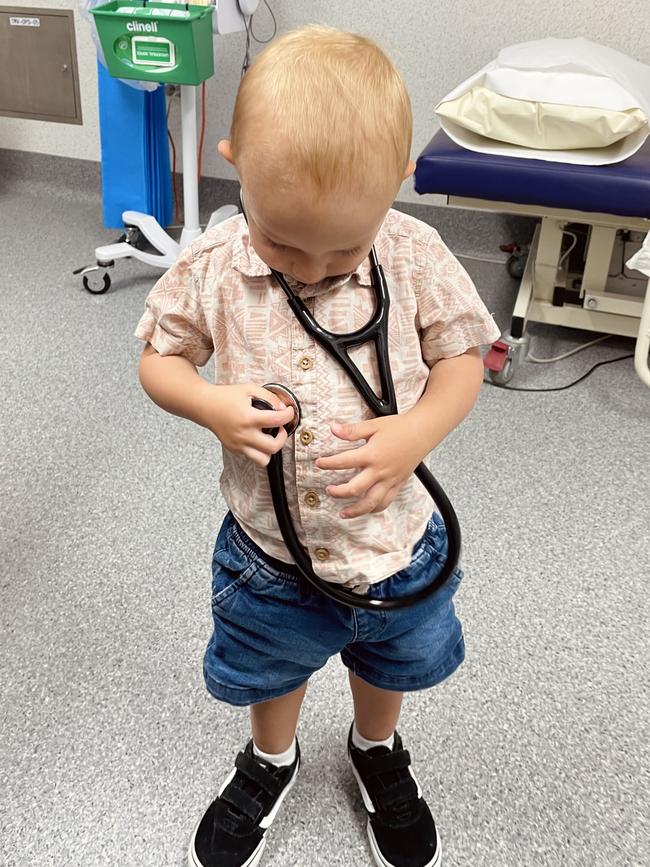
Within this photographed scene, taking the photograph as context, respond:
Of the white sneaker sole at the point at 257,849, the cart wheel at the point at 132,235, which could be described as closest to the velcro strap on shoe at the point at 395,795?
the white sneaker sole at the point at 257,849

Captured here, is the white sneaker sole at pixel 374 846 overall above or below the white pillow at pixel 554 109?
below

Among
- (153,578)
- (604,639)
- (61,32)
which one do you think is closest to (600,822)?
(604,639)

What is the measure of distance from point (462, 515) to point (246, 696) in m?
0.76

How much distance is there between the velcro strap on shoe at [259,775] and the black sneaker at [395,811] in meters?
0.10

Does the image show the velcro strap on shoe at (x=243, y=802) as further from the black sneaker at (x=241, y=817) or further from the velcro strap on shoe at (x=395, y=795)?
the velcro strap on shoe at (x=395, y=795)

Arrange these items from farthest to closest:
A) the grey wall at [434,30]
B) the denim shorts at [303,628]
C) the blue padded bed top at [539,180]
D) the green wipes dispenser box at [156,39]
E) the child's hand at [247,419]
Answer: the grey wall at [434,30] → the green wipes dispenser box at [156,39] → the blue padded bed top at [539,180] → the denim shorts at [303,628] → the child's hand at [247,419]

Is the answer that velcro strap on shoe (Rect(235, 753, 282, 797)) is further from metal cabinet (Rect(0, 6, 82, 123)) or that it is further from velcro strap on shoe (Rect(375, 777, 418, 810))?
metal cabinet (Rect(0, 6, 82, 123))

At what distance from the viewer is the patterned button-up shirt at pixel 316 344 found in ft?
2.29

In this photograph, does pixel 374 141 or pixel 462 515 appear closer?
pixel 374 141

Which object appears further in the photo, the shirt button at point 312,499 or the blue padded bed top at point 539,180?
the blue padded bed top at point 539,180

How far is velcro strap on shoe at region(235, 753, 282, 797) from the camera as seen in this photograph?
38.5 inches

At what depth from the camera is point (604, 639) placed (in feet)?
4.15

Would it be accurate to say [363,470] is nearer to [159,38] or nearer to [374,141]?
[374,141]

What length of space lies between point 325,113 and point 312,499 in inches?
12.5
